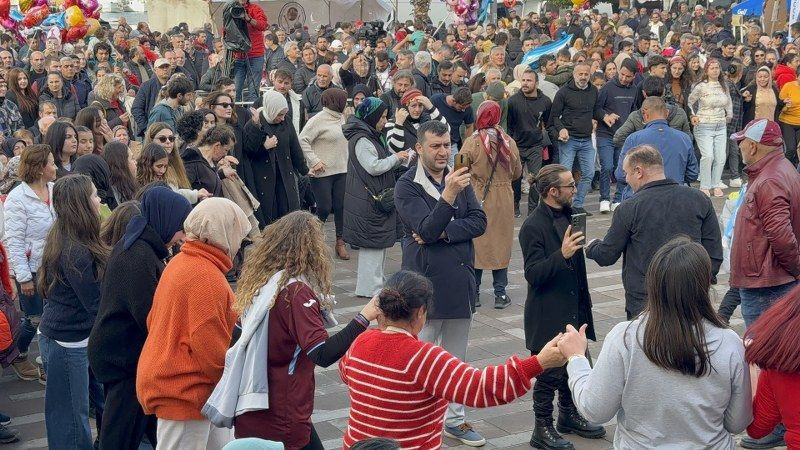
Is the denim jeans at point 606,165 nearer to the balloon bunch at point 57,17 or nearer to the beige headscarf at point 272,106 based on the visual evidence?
the beige headscarf at point 272,106

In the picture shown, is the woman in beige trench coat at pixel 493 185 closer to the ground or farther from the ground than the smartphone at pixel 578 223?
closer to the ground

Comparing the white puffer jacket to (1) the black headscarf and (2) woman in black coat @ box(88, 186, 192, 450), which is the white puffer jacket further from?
(2) woman in black coat @ box(88, 186, 192, 450)

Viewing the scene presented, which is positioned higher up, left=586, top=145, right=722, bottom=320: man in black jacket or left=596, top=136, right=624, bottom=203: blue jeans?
left=586, top=145, right=722, bottom=320: man in black jacket

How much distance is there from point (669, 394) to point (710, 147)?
11033mm

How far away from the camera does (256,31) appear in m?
15.0

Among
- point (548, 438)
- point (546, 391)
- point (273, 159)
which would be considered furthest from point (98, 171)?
point (548, 438)

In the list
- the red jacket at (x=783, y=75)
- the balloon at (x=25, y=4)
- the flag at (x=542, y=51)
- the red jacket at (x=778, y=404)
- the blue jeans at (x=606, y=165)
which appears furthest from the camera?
the balloon at (x=25, y=4)

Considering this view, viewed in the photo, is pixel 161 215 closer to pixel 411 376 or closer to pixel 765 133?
pixel 411 376

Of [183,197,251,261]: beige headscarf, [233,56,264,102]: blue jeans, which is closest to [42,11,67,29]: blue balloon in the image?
[233,56,264,102]: blue jeans

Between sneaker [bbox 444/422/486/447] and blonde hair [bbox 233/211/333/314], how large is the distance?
2.29m

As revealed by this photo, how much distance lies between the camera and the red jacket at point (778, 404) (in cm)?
396

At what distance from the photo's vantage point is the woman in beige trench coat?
9875 mm

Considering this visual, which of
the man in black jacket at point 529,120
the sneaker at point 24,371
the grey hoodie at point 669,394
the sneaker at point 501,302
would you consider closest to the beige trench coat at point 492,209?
the sneaker at point 501,302

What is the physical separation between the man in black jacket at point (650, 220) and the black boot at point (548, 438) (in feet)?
2.99
